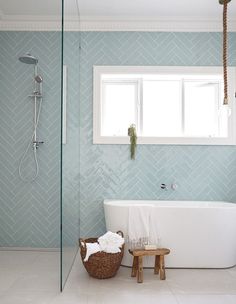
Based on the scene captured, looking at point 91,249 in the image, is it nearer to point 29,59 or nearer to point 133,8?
point 29,59

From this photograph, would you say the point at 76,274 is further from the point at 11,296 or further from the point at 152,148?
the point at 152,148

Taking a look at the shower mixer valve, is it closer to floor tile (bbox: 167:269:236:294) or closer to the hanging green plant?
the hanging green plant

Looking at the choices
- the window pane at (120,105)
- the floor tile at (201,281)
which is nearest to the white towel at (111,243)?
the floor tile at (201,281)

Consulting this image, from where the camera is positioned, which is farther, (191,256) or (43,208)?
(43,208)

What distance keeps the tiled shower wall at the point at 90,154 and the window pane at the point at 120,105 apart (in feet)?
1.06

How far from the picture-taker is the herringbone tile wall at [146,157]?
14.1 ft

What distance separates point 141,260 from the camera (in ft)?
10.4

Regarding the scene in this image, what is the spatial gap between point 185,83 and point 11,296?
10.7ft

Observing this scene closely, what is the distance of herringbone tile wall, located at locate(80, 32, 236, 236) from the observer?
430 centimetres

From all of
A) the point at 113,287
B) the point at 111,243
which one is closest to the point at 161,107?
the point at 111,243

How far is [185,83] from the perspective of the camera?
4.57m

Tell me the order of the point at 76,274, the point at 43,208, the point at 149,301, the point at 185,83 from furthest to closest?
the point at 185,83 → the point at 43,208 → the point at 76,274 → the point at 149,301

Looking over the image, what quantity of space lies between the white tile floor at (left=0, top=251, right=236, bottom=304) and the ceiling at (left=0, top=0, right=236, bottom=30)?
273cm

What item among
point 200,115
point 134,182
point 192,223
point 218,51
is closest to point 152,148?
point 134,182
